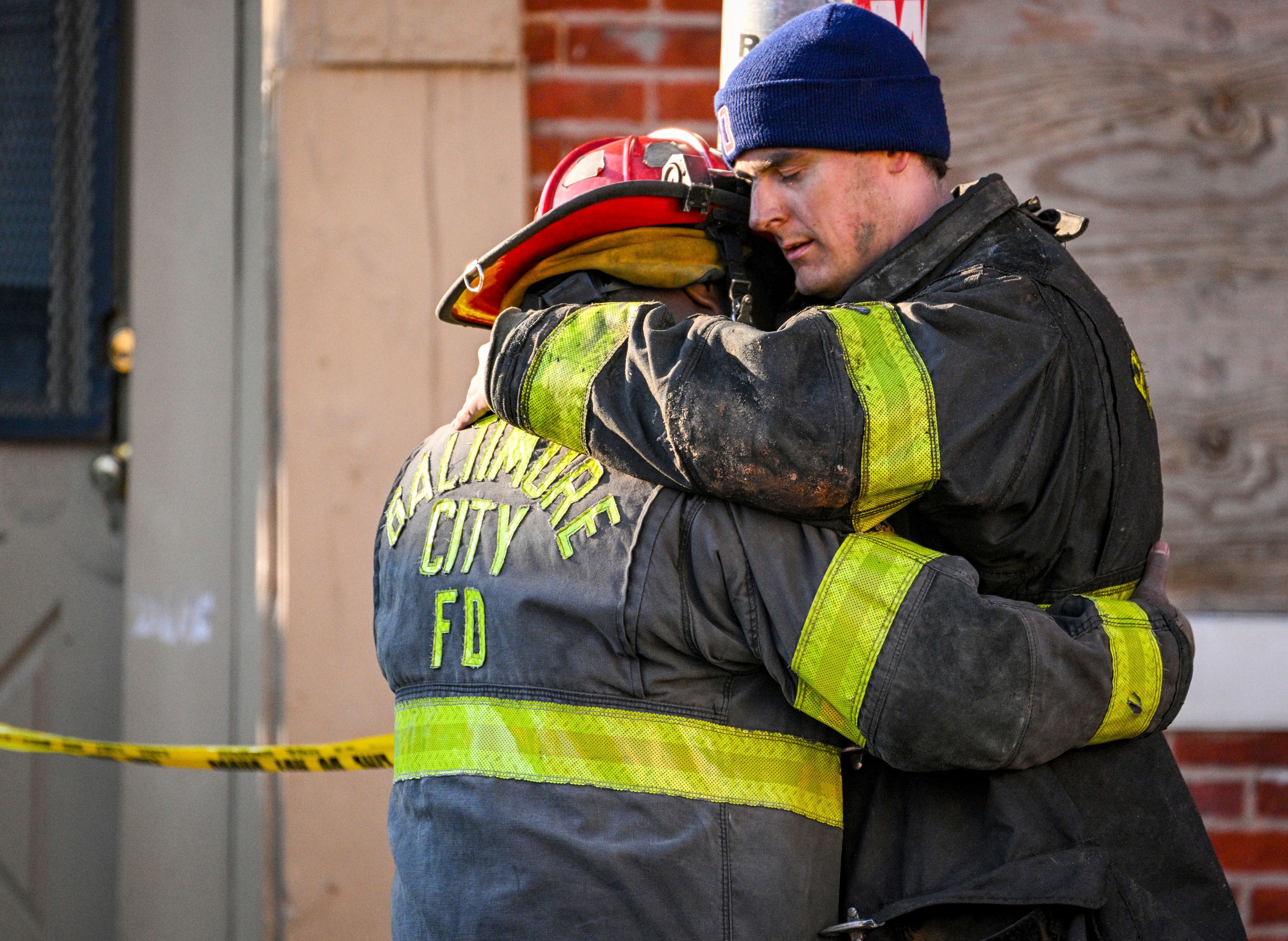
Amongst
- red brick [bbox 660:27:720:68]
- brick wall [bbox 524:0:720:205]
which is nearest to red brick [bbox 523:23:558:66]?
brick wall [bbox 524:0:720:205]

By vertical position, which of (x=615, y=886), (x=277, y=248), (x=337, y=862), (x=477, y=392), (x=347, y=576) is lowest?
(x=337, y=862)

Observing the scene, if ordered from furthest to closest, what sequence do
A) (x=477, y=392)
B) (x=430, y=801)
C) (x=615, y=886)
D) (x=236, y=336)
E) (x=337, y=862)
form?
1. (x=236, y=336)
2. (x=337, y=862)
3. (x=477, y=392)
4. (x=430, y=801)
5. (x=615, y=886)

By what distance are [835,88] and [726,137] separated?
187 mm

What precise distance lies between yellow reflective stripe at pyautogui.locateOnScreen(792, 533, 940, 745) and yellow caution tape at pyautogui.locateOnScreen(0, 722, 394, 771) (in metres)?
1.19

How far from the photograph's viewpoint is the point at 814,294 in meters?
1.92

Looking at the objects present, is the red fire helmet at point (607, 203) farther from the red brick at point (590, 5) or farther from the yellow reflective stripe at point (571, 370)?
the red brick at point (590, 5)

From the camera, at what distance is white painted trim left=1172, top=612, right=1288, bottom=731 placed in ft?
9.32

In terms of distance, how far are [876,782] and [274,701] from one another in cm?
155

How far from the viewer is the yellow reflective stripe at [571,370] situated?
5.20 feet

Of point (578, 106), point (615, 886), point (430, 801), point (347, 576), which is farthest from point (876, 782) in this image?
point (578, 106)

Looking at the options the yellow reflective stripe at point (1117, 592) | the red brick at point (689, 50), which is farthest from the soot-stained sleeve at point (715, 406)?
the red brick at point (689, 50)

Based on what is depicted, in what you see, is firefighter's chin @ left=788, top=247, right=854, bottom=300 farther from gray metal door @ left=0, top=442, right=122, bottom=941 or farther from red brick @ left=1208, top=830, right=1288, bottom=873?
gray metal door @ left=0, top=442, right=122, bottom=941

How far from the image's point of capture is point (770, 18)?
1859 millimetres

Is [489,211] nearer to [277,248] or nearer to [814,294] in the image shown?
[277,248]
